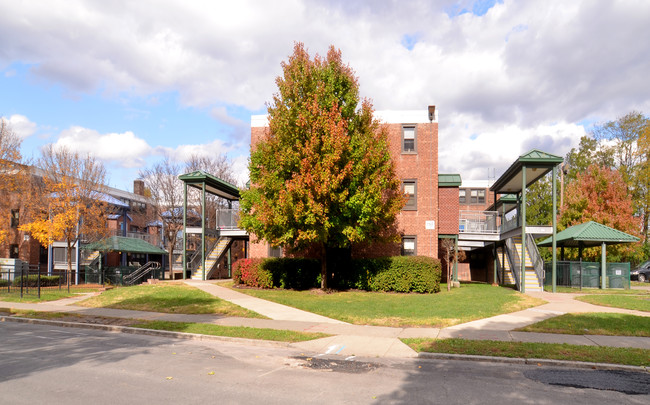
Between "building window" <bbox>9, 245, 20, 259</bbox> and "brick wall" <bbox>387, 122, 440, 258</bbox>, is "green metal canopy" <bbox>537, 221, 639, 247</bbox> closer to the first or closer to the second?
"brick wall" <bbox>387, 122, 440, 258</bbox>

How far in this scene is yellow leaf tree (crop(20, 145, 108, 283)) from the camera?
91.6ft

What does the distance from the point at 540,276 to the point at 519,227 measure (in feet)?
9.53

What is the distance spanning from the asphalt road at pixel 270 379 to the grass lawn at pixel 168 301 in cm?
533

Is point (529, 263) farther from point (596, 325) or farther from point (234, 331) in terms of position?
point (234, 331)

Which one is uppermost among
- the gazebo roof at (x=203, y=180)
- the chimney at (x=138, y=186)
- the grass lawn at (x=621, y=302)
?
the chimney at (x=138, y=186)

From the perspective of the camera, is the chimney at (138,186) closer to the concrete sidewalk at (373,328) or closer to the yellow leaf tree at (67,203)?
the yellow leaf tree at (67,203)

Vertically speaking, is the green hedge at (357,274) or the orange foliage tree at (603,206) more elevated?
the orange foliage tree at (603,206)

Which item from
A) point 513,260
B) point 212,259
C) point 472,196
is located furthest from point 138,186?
point 513,260

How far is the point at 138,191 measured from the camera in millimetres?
52312

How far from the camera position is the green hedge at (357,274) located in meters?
21.3

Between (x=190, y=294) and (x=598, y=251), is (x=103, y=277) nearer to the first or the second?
(x=190, y=294)

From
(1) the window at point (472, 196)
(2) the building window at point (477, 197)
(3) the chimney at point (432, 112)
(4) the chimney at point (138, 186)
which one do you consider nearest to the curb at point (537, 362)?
(3) the chimney at point (432, 112)

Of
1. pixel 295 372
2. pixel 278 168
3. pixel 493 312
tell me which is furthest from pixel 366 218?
pixel 295 372

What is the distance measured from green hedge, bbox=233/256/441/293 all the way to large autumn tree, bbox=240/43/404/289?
143 centimetres
